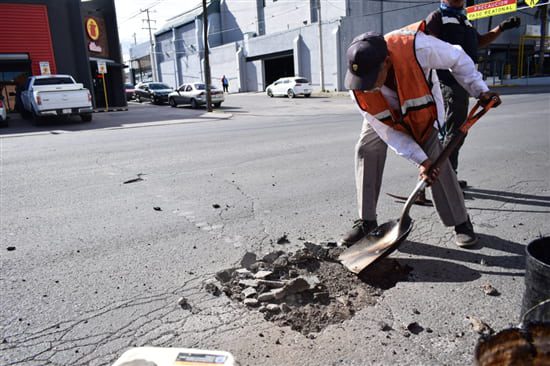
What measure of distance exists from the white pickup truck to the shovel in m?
15.0

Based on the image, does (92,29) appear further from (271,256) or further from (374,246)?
(374,246)

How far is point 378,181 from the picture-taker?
11.9ft

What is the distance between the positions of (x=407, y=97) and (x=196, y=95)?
22.6 metres

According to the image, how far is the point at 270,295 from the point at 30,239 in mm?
2579

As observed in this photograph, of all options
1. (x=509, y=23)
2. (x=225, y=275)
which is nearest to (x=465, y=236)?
(x=225, y=275)

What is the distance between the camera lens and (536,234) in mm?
3785

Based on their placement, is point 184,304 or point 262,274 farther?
point 262,274

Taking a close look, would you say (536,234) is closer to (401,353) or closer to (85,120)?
(401,353)

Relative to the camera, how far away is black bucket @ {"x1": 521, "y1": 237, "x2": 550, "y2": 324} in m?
1.98

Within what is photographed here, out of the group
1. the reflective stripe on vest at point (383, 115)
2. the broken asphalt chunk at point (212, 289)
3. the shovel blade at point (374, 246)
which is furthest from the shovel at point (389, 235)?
the broken asphalt chunk at point (212, 289)

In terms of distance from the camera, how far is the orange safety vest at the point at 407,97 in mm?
2969

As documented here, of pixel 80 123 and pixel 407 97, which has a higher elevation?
pixel 407 97

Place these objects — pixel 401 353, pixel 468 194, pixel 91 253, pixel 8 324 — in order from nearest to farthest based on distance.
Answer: pixel 401 353 < pixel 8 324 < pixel 91 253 < pixel 468 194

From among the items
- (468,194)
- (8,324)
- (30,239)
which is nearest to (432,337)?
(8,324)
